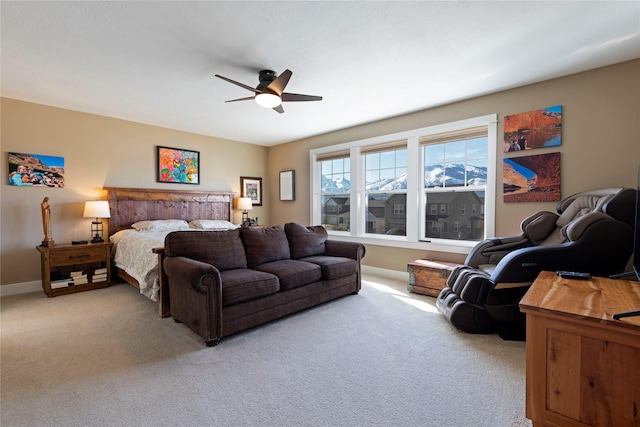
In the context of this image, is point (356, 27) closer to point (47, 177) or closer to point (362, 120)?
point (362, 120)

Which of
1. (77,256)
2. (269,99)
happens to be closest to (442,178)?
(269,99)

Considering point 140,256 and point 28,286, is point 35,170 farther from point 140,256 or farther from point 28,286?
point 140,256

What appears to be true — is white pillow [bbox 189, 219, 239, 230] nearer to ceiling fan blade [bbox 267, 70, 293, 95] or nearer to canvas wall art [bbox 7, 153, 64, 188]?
canvas wall art [bbox 7, 153, 64, 188]

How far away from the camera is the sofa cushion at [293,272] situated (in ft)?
9.32

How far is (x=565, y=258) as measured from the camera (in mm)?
2242

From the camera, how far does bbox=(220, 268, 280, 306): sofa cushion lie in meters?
2.41

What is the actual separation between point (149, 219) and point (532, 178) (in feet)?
18.3

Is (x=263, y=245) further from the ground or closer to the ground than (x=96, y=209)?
closer to the ground

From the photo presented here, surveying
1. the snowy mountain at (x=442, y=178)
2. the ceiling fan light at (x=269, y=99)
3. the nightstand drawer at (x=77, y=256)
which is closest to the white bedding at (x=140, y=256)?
the nightstand drawer at (x=77, y=256)

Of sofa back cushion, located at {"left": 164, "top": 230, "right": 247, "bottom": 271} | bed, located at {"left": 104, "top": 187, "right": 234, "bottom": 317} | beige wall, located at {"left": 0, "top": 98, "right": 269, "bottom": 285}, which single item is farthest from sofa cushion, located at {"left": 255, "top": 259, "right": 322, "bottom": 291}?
beige wall, located at {"left": 0, "top": 98, "right": 269, "bottom": 285}

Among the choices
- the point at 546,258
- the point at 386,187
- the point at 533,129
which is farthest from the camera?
the point at 386,187

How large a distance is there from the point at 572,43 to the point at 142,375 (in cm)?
427

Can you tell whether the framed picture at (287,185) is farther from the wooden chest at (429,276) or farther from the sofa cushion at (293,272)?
the wooden chest at (429,276)

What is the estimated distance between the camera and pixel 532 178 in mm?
3182
